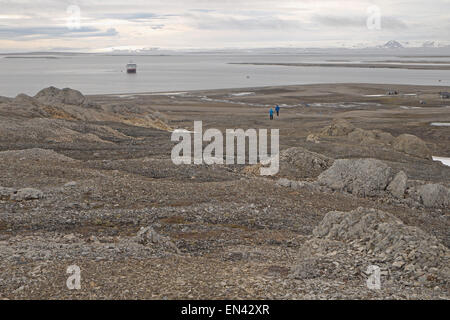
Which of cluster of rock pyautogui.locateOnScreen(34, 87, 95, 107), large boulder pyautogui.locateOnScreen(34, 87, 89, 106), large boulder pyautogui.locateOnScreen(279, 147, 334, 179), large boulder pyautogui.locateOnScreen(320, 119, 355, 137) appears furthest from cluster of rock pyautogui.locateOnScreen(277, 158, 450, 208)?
large boulder pyautogui.locateOnScreen(34, 87, 89, 106)

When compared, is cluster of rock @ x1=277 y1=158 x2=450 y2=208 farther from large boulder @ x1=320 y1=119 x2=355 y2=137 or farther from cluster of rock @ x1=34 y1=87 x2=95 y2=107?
cluster of rock @ x1=34 y1=87 x2=95 y2=107

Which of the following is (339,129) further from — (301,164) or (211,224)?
(211,224)

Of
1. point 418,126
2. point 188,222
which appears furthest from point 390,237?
point 418,126

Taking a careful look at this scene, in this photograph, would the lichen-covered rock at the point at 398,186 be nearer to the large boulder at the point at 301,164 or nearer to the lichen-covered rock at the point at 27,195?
the large boulder at the point at 301,164

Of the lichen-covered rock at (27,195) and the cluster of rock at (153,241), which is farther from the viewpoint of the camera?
the lichen-covered rock at (27,195)

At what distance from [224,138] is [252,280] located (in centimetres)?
2089

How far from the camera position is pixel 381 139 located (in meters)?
30.4

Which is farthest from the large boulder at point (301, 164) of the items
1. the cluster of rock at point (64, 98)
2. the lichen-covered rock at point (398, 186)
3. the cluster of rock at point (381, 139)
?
the cluster of rock at point (64, 98)

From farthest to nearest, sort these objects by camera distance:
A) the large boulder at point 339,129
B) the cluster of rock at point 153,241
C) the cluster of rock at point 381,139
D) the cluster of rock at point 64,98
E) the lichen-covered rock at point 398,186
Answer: the cluster of rock at point 64,98, the large boulder at point 339,129, the cluster of rock at point 381,139, the lichen-covered rock at point 398,186, the cluster of rock at point 153,241

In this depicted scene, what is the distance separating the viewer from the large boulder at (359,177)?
630 inches

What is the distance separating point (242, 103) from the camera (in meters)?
61.3

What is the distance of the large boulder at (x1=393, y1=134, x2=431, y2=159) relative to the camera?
1082 inches

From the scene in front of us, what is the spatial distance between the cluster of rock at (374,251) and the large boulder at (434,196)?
6048mm

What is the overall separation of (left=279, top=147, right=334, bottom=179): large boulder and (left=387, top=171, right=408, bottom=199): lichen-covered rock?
316cm
